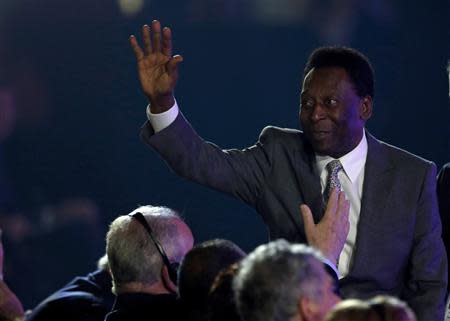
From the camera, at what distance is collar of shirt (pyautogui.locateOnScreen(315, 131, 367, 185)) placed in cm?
327

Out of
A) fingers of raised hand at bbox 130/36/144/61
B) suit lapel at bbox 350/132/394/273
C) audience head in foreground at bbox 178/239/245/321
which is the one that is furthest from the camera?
suit lapel at bbox 350/132/394/273

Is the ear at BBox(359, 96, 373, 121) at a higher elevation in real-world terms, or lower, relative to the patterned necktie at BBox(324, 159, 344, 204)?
higher

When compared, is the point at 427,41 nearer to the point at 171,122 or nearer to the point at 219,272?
the point at 171,122

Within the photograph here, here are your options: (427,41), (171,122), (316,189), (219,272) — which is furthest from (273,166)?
(427,41)

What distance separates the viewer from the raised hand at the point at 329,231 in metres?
2.82

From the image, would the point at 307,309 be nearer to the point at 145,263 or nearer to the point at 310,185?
the point at 145,263

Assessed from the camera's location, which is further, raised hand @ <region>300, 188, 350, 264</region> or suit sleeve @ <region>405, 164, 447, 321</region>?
suit sleeve @ <region>405, 164, 447, 321</region>

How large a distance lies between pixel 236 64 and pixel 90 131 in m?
0.78

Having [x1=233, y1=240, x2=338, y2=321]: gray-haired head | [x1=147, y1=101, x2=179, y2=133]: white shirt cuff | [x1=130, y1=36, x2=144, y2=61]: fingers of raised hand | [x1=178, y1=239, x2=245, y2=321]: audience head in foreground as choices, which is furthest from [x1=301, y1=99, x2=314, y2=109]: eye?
[x1=233, y1=240, x2=338, y2=321]: gray-haired head

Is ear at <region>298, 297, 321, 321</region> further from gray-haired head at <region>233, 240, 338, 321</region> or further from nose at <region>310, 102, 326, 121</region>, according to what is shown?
nose at <region>310, 102, 326, 121</region>

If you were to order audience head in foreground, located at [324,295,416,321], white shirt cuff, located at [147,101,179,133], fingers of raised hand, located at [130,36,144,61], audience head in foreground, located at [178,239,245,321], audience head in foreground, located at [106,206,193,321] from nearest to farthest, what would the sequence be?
1. audience head in foreground, located at [324,295,416,321]
2. audience head in foreground, located at [178,239,245,321]
3. audience head in foreground, located at [106,206,193,321]
4. fingers of raised hand, located at [130,36,144,61]
5. white shirt cuff, located at [147,101,179,133]

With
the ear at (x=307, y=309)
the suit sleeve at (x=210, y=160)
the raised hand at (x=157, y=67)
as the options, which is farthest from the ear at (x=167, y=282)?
the ear at (x=307, y=309)

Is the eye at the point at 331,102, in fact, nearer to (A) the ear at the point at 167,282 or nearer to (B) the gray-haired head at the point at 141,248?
(B) the gray-haired head at the point at 141,248

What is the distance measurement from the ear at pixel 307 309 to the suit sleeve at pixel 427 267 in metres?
1.27
